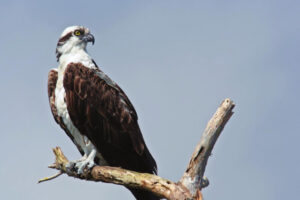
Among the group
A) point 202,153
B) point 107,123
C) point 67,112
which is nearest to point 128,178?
point 202,153

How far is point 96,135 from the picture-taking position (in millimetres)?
11008

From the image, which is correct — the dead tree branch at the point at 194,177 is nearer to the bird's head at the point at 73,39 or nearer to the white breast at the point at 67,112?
the white breast at the point at 67,112

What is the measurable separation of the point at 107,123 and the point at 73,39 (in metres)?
2.04

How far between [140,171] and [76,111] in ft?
4.86

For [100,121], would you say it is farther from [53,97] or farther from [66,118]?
[53,97]

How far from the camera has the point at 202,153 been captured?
9.45m

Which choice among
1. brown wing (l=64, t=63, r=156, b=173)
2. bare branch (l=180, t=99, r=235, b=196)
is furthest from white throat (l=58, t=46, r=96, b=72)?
bare branch (l=180, t=99, r=235, b=196)

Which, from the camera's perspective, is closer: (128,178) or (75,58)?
(128,178)

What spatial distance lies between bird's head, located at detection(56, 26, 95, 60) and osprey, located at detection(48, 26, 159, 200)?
2.63ft

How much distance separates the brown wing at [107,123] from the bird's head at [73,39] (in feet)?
3.52

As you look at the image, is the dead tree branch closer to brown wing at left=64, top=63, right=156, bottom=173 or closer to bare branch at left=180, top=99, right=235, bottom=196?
bare branch at left=180, top=99, right=235, bottom=196

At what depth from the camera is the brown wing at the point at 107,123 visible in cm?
1095

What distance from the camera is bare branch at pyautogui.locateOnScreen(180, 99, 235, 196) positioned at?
31.0 ft

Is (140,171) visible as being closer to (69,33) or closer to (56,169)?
(56,169)
